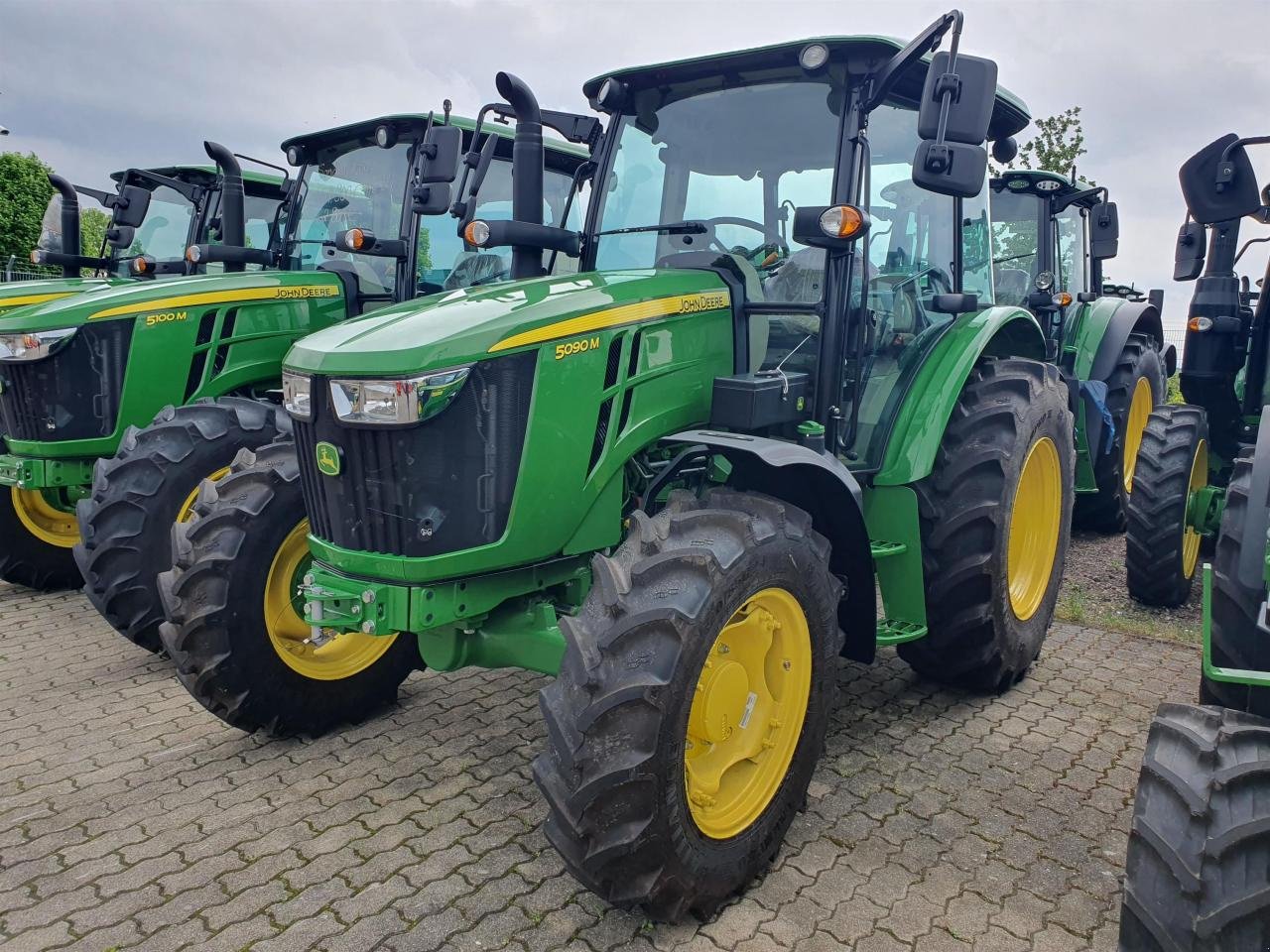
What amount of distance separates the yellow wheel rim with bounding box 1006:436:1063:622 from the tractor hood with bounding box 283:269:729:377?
186 centimetres

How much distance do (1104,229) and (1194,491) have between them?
10.6 ft

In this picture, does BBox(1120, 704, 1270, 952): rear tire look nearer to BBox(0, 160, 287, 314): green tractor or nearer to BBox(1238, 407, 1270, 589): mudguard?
BBox(1238, 407, 1270, 589): mudguard

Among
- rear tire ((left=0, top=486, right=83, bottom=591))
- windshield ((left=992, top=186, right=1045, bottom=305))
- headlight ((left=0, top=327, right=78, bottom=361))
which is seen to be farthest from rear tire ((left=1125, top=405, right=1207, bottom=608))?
rear tire ((left=0, top=486, right=83, bottom=591))

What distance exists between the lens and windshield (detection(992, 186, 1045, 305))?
7273 mm

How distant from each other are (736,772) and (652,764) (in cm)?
58

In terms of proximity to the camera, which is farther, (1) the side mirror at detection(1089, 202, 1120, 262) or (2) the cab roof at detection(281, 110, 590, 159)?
(1) the side mirror at detection(1089, 202, 1120, 262)

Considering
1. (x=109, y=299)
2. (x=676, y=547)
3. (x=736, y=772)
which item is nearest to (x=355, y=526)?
(x=676, y=547)

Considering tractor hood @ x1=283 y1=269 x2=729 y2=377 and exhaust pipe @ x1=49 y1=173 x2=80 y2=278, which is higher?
exhaust pipe @ x1=49 y1=173 x2=80 y2=278

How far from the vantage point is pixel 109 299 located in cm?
507

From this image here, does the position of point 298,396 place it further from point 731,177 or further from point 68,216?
point 68,216

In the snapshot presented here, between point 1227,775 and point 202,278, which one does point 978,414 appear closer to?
point 1227,775

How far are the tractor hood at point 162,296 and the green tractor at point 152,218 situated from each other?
2.27m

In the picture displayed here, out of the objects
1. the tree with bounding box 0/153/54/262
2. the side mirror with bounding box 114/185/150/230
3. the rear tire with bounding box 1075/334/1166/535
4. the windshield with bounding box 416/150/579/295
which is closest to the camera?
the windshield with bounding box 416/150/579/295

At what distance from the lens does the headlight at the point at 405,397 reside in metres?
2.59
